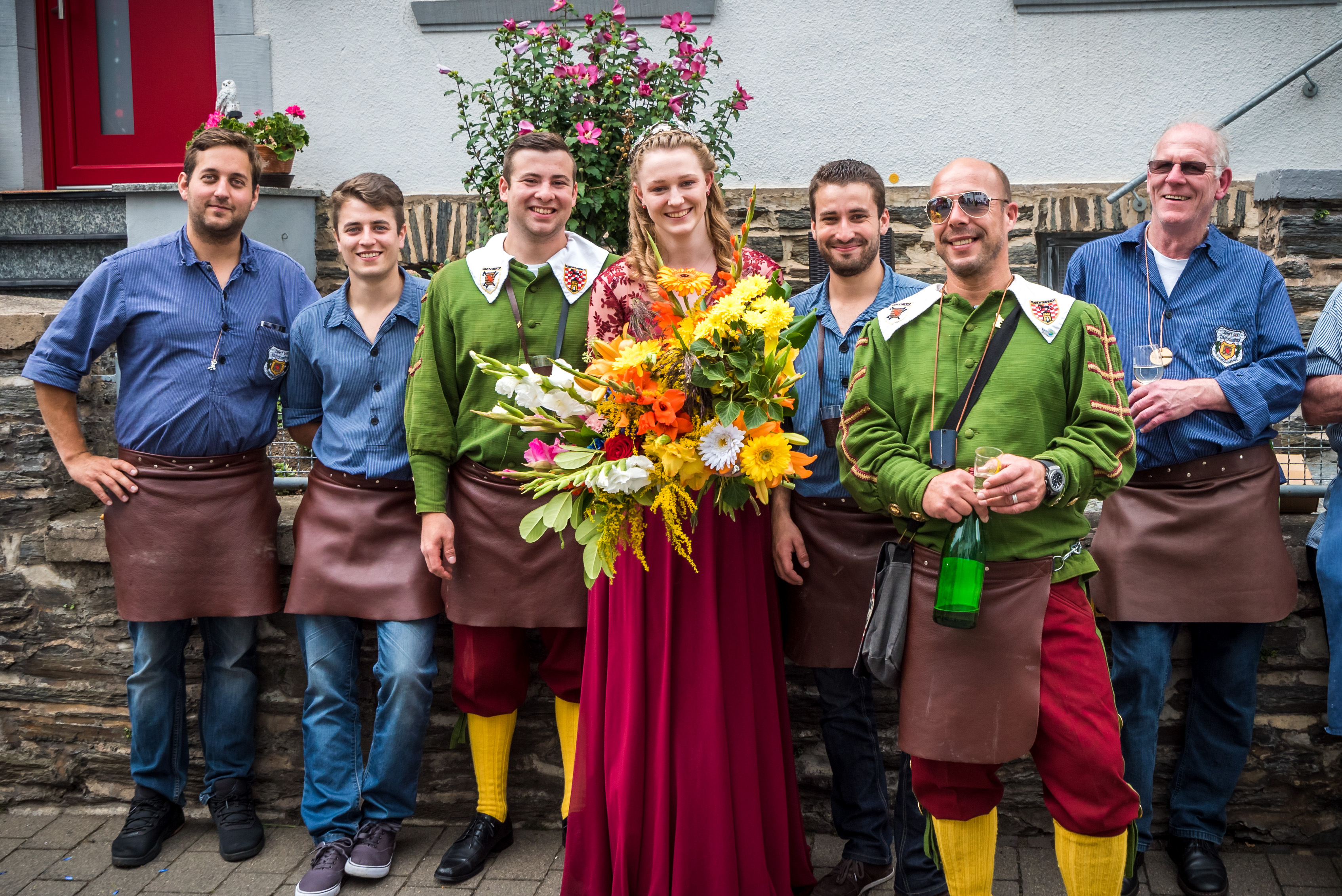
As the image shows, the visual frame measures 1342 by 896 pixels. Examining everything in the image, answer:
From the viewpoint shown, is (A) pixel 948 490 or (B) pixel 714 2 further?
(B) pixel 714 2

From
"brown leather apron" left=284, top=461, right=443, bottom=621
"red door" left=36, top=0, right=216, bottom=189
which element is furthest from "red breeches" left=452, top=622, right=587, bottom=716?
"red door" left=36, top=0, right=216, bottom=189

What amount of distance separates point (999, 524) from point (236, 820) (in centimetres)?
279

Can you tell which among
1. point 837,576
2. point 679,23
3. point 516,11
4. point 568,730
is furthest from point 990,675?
point 516,11

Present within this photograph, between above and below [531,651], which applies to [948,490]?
above

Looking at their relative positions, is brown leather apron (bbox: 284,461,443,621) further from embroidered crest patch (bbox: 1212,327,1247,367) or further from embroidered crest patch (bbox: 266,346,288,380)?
embroidered crest patch (bbox: 1212,327,1247,367)

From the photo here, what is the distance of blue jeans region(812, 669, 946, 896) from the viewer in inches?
136

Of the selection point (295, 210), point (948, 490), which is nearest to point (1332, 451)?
point (948, 490)

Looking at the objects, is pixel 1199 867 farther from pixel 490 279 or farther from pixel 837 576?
pixel 490 279

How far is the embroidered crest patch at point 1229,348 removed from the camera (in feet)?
11.0

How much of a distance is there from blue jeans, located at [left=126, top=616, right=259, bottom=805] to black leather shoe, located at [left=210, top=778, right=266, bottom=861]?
0.04 m

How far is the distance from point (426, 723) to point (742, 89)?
147 inches

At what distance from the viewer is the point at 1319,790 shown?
3.72 meters

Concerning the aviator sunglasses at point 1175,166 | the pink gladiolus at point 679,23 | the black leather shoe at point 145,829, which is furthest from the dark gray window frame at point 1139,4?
the black leather shoe at point 145,829

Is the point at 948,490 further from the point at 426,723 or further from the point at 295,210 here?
the point at 295,210
